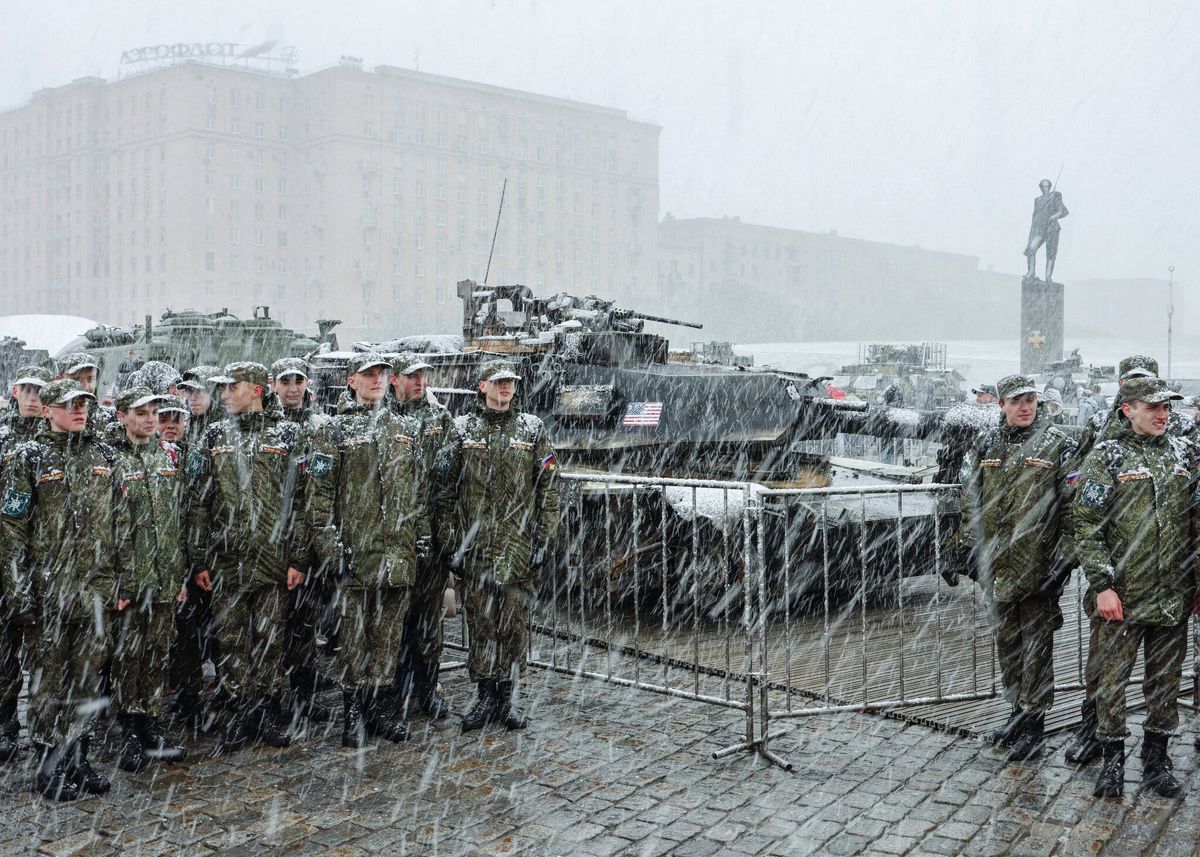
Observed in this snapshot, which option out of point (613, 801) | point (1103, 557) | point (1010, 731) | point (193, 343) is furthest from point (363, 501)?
point (193, 343)

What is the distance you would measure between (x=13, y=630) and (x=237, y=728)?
1159 mm

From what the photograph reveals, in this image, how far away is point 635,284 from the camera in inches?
3588

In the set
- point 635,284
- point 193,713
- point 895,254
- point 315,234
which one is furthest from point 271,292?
point 193,713

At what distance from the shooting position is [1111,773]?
5.32 metres

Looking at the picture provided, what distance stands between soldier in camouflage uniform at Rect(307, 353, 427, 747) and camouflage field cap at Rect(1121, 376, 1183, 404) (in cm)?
345

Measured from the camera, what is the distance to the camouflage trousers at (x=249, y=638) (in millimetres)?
6121

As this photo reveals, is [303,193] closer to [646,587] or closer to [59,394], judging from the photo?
[646,587]

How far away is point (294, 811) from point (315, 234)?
255 feet

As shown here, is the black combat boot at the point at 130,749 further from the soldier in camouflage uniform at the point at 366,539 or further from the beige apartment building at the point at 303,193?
the beige apartment building at the point at 303,193

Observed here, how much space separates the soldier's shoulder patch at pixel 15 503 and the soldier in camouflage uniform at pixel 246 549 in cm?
88

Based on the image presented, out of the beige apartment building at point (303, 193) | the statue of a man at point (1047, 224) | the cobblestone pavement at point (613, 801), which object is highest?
the beige apartment building at point (303, 193)

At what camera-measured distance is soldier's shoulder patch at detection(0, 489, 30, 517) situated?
5.41 m

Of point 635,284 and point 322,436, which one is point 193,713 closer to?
point 322,436

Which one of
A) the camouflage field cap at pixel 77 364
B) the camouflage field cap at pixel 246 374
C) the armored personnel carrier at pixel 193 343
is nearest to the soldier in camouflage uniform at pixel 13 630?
the camouflage field cap at pixel 246 374
